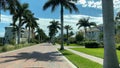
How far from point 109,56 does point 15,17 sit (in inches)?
2395

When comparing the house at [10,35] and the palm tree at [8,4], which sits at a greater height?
the palm tree at [8,4]

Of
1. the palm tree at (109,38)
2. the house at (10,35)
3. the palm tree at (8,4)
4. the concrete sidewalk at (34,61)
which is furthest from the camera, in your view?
the house at (10,35)

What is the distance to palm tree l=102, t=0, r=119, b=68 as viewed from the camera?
12.5m

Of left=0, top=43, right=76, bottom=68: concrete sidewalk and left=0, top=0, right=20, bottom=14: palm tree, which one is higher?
→ left=0, top=0, right=20, bottom=14: palm tree

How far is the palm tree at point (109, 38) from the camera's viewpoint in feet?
40.9

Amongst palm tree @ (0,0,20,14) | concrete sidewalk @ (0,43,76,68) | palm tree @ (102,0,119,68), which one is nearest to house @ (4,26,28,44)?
palm tree @ (0,0,20,14)

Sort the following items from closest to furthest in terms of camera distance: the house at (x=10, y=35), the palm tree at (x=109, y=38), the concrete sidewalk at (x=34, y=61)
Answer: the palm tree at (x=109, y=38), the concrete sidewalk at (x=34, y=61), the house at (x=10, y=35)

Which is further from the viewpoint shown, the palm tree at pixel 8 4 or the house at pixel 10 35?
the house at pixel 10 35

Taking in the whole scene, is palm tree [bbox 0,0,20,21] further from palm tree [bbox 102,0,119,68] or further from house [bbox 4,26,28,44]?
house [bbox 4,26,28,44]

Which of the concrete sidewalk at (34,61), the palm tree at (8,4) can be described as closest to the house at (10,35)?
the palm tree at (8,4)

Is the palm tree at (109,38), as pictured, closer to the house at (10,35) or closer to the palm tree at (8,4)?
the palm tree at (8,4)

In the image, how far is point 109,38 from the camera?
12.7m

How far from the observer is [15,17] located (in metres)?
71.5

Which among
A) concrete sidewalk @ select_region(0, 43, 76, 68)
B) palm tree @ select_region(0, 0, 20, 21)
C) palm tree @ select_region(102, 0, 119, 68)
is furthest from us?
palm tree @ select_region(0, 0, 20, 21)
